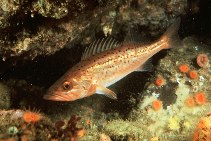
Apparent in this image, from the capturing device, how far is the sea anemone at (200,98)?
575 centimetres

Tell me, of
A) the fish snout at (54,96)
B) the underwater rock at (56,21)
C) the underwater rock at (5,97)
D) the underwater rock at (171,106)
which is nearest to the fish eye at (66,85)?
the fish snout at (54,96)

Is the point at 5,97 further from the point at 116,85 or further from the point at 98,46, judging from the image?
the point at 116,85

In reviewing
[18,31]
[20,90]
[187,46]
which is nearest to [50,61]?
[20,90]

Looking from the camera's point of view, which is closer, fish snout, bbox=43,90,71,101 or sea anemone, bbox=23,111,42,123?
fish snout, bbox=43,90,71,101

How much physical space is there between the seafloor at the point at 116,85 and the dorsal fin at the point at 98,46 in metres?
0.36

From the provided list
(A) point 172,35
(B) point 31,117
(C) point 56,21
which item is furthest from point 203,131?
(C) point 56,21

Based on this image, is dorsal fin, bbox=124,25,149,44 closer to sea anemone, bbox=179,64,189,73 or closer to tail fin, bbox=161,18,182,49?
tail fin, bbox=161,18,182,49

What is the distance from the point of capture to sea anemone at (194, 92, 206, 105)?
575 centimetres

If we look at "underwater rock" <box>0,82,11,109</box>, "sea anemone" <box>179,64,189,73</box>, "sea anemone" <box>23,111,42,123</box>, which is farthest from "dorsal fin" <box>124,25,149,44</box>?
"underwater rock" <box>0,82,11,109</box>

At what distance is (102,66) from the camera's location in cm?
458

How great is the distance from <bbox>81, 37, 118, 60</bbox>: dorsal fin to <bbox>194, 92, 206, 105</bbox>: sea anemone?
7.45 feet

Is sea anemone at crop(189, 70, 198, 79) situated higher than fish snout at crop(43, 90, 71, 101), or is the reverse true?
sea anemone at crop(189, 70, 198, 79)

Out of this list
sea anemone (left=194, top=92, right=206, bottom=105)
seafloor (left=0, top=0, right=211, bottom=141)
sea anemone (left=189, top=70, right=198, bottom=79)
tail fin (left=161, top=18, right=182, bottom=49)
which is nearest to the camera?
seafloor (left=0, top=0, right=211, bottom=141)

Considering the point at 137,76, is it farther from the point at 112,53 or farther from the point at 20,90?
the point at 20,90
